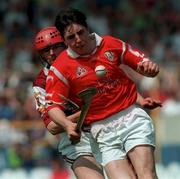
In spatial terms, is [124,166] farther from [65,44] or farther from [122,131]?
[65,44]

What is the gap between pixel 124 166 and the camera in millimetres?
8211

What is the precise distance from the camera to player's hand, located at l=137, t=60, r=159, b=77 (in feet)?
26.7

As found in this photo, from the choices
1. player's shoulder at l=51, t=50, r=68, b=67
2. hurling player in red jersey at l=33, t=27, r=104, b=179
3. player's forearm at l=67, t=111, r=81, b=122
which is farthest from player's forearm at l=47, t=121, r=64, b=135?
player's shoulder at l=51, t=50, r=68, b=67

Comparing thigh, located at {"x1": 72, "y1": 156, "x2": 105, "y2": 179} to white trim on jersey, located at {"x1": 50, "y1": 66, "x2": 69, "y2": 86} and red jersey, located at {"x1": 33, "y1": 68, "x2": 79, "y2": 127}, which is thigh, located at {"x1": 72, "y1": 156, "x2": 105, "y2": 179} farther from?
white trim on jersey, located at {"x1": 50, "y1": 66, "x2": 69, "y2": 86}

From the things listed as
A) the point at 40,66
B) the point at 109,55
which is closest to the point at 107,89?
the point at 109,55

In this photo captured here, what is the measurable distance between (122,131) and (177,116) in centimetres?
624

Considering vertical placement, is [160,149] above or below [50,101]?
below

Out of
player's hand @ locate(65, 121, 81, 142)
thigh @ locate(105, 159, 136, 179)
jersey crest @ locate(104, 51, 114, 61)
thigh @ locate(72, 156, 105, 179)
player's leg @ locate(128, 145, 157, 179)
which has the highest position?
jersey crest @ locate(104, 51, 114, 61)

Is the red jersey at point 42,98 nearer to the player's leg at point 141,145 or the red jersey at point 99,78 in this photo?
the red jersey at point 99,78

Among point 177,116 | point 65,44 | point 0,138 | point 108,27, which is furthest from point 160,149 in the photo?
point 65,44

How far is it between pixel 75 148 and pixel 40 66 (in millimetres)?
8845

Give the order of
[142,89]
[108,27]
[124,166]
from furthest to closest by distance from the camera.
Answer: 1. [108,27]
2. [142,89]
3. [124,166]

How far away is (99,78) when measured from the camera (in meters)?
8.24

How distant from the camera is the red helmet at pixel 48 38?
29.4 ft
